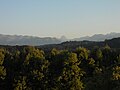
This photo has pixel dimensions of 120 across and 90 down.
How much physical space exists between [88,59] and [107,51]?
34.9 feet

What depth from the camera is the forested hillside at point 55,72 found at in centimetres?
7881

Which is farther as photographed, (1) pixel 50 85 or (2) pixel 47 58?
(2) pixel 47 58

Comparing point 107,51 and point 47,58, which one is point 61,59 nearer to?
point 47,58

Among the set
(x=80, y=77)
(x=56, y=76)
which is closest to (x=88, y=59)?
(x=80, y=77)

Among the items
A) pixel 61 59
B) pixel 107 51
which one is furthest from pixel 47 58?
pixel 107 51

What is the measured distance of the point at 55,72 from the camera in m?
83.9

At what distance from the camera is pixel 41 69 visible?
3268 inches

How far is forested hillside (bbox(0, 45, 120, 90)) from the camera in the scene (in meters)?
78.8

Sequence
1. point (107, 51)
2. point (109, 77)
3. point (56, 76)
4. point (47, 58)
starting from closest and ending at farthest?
point (109, 77) < point (56, 76) < point (47, 58) < point (107, 51)

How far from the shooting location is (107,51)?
323 ft

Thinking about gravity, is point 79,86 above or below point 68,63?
below

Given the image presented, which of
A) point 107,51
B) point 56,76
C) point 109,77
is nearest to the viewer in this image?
point 109,77

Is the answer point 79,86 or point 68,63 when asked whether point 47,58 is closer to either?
point 68,63

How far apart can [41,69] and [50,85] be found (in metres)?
4.94
